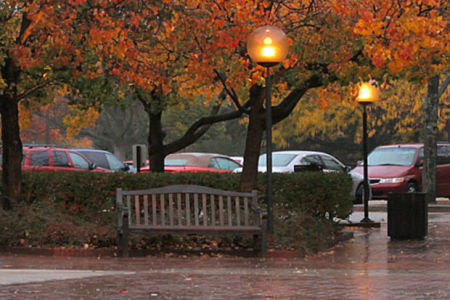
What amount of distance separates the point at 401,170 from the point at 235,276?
61.9 ft

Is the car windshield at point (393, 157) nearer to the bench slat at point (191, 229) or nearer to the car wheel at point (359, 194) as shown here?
the car wheel at point (359, 194)

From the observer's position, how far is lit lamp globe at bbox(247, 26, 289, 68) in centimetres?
1488

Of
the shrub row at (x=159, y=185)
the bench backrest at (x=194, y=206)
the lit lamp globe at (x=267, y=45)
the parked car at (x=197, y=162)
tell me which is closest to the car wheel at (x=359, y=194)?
the parked car at (x=197, y=162)

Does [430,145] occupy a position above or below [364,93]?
below

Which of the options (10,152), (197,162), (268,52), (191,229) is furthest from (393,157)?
(191,229)

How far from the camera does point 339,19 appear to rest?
54.4 feet

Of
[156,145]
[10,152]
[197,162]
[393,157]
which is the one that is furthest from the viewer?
[197,162]

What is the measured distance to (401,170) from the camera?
2911 cm

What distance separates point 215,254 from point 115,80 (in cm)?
510

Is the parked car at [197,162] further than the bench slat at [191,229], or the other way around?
the parked car at [197,162]

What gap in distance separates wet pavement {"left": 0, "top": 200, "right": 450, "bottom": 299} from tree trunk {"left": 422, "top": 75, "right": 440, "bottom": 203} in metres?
13.3

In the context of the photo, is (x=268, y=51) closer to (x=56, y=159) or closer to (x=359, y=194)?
(x=359, y=194)

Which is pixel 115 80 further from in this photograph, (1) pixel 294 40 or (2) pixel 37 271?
(2) pixel 37 271

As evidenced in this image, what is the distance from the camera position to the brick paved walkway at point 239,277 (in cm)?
948
